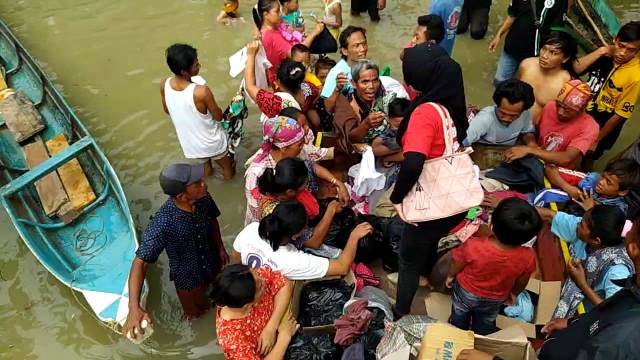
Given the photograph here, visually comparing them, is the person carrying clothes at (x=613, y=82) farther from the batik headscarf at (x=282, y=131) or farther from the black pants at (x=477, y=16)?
the batik headscarf at (x=282, y=131)

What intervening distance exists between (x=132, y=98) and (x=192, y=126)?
101 inches

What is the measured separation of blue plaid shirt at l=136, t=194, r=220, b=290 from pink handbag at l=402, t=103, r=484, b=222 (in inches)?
57.7

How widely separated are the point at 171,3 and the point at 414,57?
21.6 ft

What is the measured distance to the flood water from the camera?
416 cm

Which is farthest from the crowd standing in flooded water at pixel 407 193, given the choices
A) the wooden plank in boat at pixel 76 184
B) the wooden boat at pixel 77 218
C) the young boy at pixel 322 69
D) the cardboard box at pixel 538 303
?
the wooden plank in boat at pixel 76 184

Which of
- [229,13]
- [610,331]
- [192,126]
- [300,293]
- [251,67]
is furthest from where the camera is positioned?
[229,13]

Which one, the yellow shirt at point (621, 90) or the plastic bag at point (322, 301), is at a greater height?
the yellow shirt at point (621, 90)

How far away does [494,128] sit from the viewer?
4.43m

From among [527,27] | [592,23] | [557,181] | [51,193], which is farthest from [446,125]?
[592,23]

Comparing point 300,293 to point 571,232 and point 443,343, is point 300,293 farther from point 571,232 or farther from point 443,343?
point 571,232

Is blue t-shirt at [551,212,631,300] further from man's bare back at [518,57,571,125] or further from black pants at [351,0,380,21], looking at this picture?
black pants at [351,0,380,21]

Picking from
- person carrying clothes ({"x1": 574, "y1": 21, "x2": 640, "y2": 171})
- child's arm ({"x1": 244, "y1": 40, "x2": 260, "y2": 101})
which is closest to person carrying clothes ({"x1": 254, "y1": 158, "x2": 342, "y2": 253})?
child's arm ({"x1": 244, "y1": 40, "x2": 260, "y2": 101})

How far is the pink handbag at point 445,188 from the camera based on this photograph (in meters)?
3.00

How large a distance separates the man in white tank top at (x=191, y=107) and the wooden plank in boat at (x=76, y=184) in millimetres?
1096
